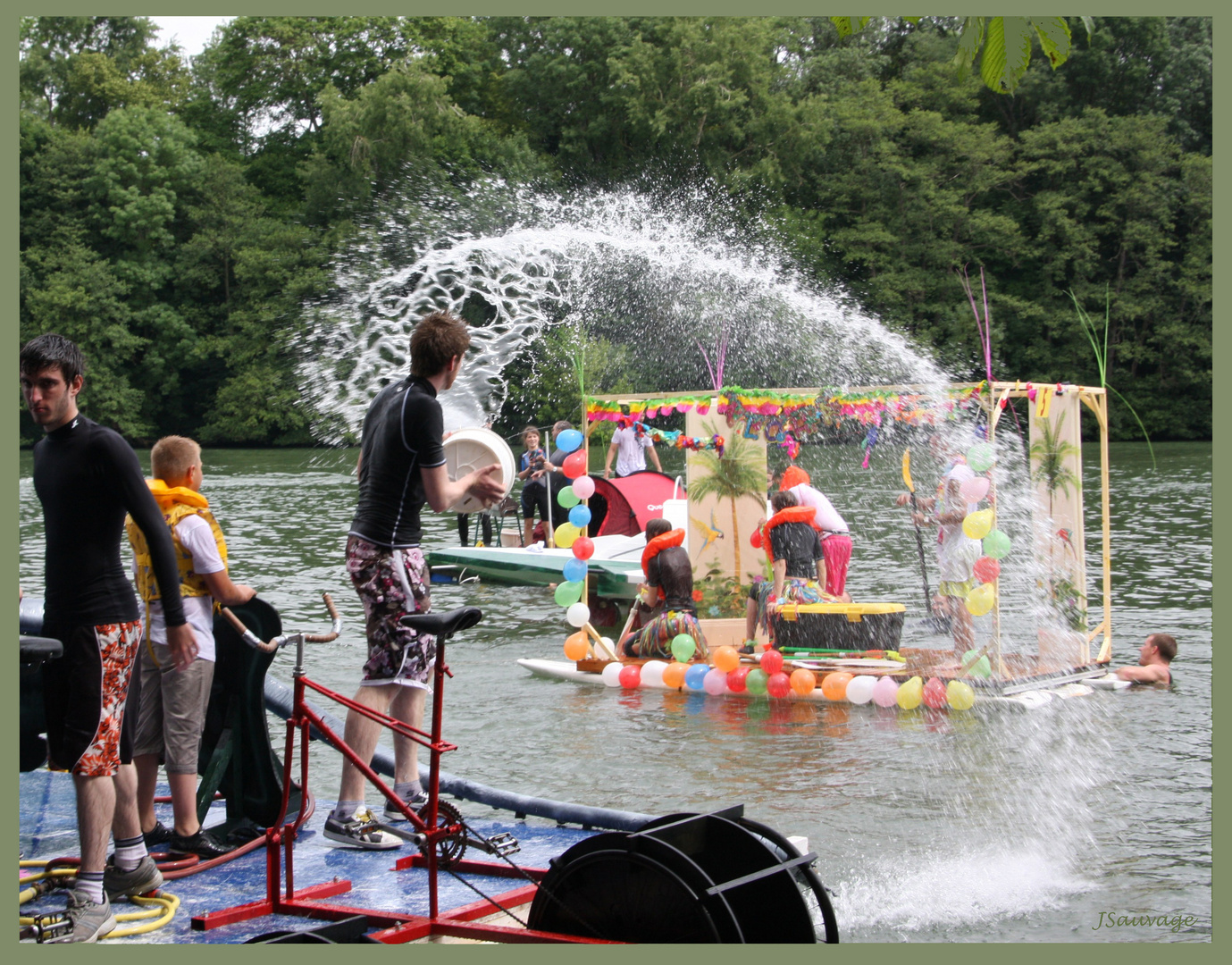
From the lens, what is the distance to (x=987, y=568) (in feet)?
28.8

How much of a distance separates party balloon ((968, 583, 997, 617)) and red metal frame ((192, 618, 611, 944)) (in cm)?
494

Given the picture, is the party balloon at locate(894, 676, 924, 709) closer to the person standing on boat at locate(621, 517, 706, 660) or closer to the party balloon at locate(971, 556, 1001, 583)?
the party balloon at locate(971, 556, 1001, 583)

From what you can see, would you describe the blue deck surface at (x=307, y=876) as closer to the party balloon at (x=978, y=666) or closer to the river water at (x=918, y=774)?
the river water at (x=918, y=774)

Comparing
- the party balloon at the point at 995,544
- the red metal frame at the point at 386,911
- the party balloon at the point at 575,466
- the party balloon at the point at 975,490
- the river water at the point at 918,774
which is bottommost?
the river water at the point at 918,774

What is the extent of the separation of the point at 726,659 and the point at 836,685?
799 millimetres

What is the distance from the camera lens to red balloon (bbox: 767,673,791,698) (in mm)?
9195

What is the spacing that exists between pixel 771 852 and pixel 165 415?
51.6m

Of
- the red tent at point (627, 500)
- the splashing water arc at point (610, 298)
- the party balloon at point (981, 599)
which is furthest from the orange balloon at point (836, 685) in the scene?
the splashing water arc at point (610, 298)

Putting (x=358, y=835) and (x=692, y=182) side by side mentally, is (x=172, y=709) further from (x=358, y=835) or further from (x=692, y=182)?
(x=692, y=182)

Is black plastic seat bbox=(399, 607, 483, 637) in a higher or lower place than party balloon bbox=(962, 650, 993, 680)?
higher

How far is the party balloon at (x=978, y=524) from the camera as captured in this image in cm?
862

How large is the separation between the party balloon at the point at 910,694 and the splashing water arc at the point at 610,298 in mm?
28050

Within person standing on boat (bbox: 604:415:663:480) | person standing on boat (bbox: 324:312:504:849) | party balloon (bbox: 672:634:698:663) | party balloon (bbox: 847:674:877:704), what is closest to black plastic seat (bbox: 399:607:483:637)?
person standing on boat (bbox: 324:312:504:849)

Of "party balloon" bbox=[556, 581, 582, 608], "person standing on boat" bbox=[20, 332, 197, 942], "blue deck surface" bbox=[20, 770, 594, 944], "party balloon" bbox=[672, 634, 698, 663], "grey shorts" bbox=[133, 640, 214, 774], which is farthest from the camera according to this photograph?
"party balloon" bbox=[556, 581, 582, 608]
